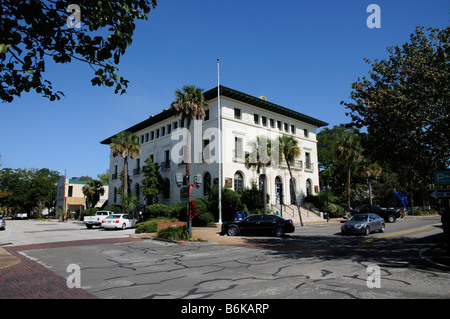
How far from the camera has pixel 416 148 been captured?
1153 cm

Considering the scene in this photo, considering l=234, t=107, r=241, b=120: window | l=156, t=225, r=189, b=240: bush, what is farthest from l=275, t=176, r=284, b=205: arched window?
l=156, t=225, r=189, b=240: bush

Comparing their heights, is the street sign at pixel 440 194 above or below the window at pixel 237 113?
below

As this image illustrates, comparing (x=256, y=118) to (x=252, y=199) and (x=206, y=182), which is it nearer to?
(x=206, y=182)

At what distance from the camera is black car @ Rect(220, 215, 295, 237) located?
60.3 ft

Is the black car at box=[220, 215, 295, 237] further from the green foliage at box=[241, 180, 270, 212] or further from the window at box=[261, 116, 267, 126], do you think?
the window at box=[261, 116, 267, 126]

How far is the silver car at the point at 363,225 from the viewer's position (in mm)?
18312

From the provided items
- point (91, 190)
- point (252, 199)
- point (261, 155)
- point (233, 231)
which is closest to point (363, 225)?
point (233, 231)

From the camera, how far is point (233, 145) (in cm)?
3266

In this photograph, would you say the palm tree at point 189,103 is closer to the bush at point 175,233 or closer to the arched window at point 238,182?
the arched window at point 238,182

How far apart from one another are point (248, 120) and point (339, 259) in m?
→ 26.1

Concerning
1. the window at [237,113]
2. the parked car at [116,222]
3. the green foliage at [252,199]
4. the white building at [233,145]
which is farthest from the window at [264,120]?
the parked car at [116,222]

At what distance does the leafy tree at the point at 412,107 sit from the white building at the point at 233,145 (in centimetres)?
1809
